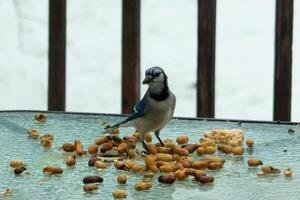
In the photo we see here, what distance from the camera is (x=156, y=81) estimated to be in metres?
2.41

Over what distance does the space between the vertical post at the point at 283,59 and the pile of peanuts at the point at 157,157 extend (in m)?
0.51

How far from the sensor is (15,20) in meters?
7.05

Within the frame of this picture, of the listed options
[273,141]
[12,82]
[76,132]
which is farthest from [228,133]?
[12,82]

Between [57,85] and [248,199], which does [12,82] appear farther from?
[248,199]

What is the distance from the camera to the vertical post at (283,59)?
3.12m

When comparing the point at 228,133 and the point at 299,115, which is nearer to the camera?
the point at 228,133

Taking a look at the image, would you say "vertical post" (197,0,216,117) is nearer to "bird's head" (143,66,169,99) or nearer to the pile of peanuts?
the pile of peanuts

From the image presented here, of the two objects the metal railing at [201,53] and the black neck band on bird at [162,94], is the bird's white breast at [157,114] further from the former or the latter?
the metal railing at [201,53]

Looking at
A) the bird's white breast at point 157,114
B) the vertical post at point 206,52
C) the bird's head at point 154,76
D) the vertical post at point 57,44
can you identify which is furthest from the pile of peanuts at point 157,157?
the vertical post at point 57,44

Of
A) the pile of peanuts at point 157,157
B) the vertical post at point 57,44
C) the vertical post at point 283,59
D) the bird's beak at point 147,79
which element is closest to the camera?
the pile of peanuts at point 157,157

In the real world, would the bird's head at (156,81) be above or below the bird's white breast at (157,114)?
above

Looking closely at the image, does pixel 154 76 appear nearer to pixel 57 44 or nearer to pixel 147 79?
pixel 147 79

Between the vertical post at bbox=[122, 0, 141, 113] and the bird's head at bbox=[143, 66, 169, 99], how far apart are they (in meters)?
0.78

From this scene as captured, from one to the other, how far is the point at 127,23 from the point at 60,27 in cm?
26
